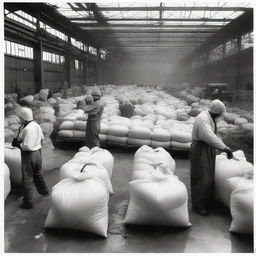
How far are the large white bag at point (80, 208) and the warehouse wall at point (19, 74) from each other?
30.0 feet

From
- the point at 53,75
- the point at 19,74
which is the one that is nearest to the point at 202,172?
the point at 19,74

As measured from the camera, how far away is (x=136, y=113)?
29.5 feet

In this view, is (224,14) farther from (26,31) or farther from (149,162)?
(149,162)

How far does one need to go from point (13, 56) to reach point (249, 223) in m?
10.8

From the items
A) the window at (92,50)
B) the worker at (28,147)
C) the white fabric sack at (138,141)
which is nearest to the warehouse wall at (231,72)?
the window at (92,50)

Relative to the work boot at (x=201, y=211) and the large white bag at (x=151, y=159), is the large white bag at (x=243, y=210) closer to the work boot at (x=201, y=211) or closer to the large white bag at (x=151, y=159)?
the work boot at (x=201, y=211)

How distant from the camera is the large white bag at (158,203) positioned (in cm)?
297

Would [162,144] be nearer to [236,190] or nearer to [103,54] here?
[236,190]

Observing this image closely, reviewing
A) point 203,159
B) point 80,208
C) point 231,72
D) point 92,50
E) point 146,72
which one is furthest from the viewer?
point 146,72

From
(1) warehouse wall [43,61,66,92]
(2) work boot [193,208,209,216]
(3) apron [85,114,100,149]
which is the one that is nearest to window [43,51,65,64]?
(1) warehouse wall [43,61,66,92]

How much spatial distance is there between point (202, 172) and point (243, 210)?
2.47 feet

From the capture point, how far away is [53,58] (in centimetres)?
1636

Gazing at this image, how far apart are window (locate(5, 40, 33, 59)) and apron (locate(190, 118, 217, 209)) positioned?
9368mm

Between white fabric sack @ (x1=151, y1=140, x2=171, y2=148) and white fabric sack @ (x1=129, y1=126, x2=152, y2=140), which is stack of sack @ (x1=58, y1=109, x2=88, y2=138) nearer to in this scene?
white fabric sack @ (x1=129, y1=126, x2=152, y2=140)
